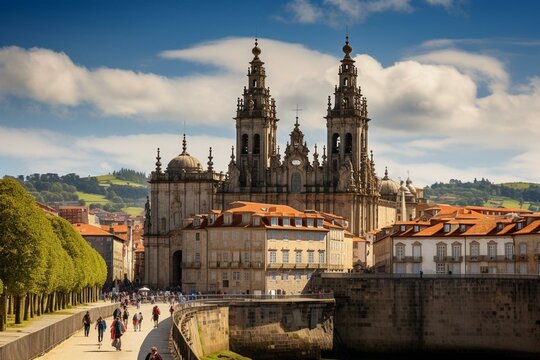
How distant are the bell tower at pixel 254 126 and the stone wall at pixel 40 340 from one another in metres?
78.8

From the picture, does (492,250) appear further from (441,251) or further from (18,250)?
(18,250)

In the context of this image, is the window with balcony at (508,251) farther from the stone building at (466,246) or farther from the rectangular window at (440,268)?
the rectangular window at (440,268)

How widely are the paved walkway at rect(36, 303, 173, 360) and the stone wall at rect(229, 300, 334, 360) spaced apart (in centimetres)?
1182

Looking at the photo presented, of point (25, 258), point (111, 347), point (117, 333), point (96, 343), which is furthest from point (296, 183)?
point (117, 333)

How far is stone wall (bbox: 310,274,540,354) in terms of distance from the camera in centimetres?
9131

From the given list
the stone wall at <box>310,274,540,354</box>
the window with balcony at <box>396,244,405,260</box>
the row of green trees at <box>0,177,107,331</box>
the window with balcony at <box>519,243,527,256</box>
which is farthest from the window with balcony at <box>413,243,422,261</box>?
the row of green trees at <box>0,177,107,331</box>

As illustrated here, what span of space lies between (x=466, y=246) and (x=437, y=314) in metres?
17.7

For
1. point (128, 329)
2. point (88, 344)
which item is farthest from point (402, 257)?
point (88, 344)

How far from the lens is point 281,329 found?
8881 cm

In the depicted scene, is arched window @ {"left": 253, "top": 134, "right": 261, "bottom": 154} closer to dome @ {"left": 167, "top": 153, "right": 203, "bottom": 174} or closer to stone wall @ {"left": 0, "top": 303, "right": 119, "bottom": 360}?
dome @ {"left": 167, "top": 153, "right": 203, "bottom": 174}

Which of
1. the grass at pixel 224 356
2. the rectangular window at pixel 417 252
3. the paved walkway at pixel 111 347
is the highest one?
the rectangular window at pixel 417 252

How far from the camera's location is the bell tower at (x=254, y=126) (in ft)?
488

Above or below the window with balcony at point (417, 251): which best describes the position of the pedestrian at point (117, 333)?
below

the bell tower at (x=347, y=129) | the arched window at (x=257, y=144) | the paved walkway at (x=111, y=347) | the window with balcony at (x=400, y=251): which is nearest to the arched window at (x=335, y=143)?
the bell tower at (x=347, y=129)
